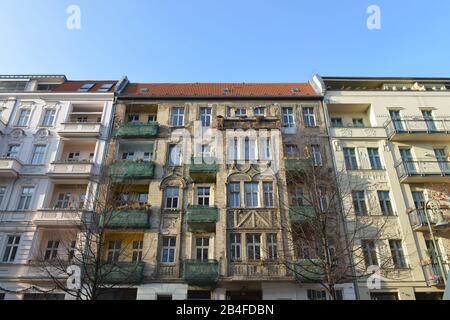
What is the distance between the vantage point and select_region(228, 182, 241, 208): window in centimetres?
1928

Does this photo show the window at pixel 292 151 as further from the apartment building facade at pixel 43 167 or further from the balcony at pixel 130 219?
the apartment building facade at pixel 43 167

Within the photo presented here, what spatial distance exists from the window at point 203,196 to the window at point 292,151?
6136mm

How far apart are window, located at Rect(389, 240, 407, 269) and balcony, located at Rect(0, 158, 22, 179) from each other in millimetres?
24090

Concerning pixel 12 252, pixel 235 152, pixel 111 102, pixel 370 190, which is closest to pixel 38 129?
pixel 111 102

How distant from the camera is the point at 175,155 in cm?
2147

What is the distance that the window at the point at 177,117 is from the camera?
22950 mm

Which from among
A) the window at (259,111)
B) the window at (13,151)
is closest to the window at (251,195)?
the window at (259,111)

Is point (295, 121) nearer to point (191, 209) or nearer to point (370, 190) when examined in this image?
point (370, 190)

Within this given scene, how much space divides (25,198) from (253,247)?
14881 mm

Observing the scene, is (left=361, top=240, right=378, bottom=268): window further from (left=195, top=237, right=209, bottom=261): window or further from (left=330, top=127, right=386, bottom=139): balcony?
(left=195, top=237, right=209, bottom=261): window

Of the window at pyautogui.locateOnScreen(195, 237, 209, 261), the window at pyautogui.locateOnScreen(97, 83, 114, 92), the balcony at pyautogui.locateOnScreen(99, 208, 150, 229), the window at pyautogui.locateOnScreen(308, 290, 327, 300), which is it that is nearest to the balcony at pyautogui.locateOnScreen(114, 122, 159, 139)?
the window at pyautogui.locateOnScreen(97, 83, 114, 92)

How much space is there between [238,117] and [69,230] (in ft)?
44.1

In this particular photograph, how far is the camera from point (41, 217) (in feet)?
61.3

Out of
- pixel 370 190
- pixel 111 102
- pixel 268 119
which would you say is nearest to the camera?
pixel 370 190
